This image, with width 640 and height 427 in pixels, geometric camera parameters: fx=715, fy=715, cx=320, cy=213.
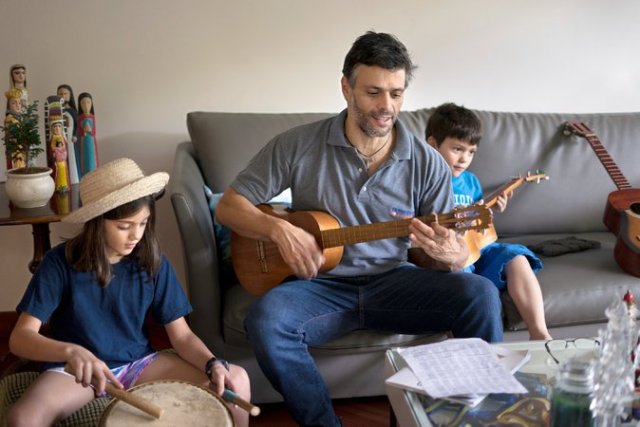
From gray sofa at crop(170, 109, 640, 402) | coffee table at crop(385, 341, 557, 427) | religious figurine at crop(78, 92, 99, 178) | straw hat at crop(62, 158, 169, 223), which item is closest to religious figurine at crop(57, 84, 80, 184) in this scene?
religious figurine at crop(78, 92, 99, 178)

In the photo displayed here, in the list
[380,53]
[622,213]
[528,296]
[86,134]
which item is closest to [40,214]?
[86,134]

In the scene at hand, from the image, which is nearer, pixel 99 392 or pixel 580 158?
pixel 99 392

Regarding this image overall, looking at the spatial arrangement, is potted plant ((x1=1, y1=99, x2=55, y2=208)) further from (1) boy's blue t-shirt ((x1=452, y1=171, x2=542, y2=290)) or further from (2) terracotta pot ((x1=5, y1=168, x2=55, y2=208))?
(1) boy's blue t-shirt ((x1=452, y1=171, x2=542, y2=290))

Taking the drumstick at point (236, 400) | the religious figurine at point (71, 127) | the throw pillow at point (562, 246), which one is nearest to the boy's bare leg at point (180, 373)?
the drumstick at point (236, 400)

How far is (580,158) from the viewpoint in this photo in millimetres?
2824

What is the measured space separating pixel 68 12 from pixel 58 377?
→ 1.68 metres

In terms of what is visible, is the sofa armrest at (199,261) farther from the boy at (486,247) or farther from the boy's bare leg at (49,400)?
the boy at (486,247)

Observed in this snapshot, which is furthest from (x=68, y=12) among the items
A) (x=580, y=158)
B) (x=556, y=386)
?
(x=556, y=386)

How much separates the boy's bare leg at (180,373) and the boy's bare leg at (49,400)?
147mm

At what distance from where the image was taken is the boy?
2.21 metres

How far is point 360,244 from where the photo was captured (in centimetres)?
215

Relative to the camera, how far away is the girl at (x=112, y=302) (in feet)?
5.36

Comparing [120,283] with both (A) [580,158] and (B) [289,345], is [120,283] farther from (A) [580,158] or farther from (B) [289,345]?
(A) [580,158]

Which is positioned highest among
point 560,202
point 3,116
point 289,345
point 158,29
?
point 158,29
